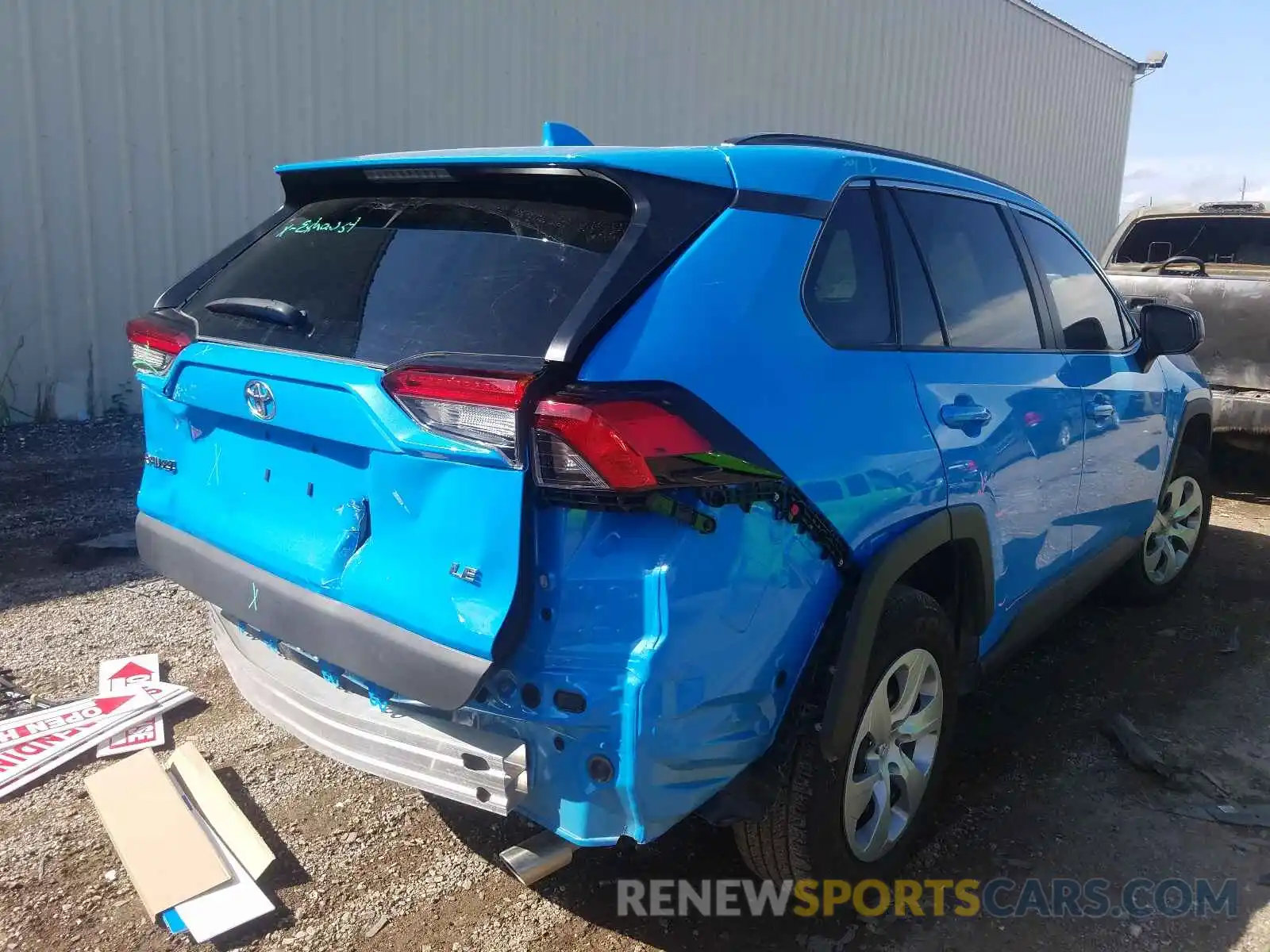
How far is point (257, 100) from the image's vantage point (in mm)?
8109

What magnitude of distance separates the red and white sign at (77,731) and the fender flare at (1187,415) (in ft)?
13.6

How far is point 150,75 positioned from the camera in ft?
24.7

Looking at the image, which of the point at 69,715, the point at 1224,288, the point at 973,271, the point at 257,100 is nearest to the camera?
the point at 973,271

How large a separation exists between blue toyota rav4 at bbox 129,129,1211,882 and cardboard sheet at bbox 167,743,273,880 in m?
0.45

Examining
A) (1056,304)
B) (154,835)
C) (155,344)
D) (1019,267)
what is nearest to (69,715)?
(154,835)

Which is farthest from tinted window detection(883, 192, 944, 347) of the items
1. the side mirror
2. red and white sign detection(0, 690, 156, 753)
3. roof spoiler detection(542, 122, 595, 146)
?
red and white sign detection(0, 690, 156, 753)

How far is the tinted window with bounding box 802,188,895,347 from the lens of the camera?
7.39ft

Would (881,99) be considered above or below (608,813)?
above

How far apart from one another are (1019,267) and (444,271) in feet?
6.65

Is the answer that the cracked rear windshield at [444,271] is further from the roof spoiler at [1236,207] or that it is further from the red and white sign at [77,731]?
the roof spoiler at [1236,207]

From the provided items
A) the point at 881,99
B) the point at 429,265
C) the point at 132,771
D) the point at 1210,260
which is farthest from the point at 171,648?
the point at 881,99

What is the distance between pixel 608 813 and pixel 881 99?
14.1 m

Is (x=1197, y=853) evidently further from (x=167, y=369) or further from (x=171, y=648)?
(x=171, y=648)

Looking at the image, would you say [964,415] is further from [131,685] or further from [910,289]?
[131,685]
